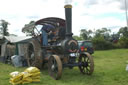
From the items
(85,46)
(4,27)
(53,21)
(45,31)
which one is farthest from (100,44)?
(4,27)

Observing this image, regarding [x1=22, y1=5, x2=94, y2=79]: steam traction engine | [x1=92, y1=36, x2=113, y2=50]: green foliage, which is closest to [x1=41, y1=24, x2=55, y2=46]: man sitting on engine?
[x1=22, y1=5, x2=94, y2=79]: steam traction engine

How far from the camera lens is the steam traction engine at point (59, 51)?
5902 mm

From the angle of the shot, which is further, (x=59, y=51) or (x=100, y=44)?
(x=100, y=44)

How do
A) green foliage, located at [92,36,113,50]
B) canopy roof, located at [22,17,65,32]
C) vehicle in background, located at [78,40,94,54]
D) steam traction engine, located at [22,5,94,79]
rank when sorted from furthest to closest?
1. green foliage, located at [92,36,113,50]
2. vehicle in background, located at [78,40,94,54]
3. canopy roof, located at [22,17,65,32]
4. steam traction engine, located at [22,5,94,79]

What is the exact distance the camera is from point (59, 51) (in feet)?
21.8

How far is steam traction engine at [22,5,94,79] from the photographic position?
5902 mm

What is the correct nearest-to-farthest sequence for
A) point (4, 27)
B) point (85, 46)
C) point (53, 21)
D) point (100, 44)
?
1. point (53, 21)
2. point (85, 46)
3. point (100, 44)
4. point (4, 27)

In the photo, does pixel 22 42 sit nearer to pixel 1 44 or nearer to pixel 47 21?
pixel 1 44

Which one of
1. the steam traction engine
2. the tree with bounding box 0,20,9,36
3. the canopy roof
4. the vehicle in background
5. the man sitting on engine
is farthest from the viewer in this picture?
the tree with bounding box 0,20,9,36

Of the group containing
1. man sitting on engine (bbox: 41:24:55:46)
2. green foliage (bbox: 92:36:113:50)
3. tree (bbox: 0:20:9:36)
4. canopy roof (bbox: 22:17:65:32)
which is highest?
tree (bbox: 0:20:9:36)

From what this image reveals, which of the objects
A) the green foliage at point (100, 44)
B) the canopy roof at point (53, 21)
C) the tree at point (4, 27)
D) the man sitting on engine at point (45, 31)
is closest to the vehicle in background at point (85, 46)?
the man sitting on engine at point (45, 31)

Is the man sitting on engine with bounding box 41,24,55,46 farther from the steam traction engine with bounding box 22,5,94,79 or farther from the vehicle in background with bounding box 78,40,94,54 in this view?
the vehicle in background with bounding box 78,40,94,54

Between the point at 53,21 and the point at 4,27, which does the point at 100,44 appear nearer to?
the point at 53,21

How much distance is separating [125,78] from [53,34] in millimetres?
3498
